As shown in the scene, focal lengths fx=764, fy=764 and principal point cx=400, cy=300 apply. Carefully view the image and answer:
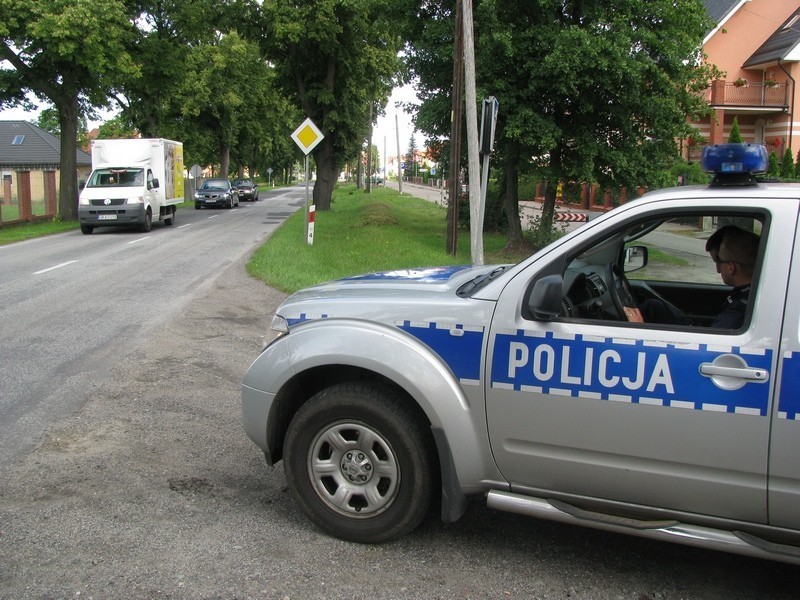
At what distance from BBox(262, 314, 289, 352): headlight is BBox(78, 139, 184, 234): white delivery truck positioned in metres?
21.2

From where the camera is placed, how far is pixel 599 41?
15.9 m

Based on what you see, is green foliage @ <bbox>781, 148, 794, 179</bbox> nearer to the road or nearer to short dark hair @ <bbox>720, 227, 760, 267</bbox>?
the road

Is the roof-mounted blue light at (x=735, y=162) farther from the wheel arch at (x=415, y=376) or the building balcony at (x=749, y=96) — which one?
the building balcony at (x=749, y=96)

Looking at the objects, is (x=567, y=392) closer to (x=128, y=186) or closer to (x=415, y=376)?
(x=415, y=376)

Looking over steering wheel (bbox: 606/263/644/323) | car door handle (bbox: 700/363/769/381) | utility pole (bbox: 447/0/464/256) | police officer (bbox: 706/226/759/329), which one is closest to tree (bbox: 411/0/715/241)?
utility pole (bbox: 447/0/464/256)

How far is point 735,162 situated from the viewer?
3.36m

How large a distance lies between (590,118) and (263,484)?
594 inches

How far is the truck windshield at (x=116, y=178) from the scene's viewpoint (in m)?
24.4

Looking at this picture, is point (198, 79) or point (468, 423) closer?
point (468, 423)

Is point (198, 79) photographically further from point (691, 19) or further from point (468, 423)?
point (468, 423)

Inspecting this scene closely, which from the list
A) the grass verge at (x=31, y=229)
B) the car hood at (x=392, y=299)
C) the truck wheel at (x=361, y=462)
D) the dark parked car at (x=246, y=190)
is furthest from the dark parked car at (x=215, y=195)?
the truck wheel at (x=361, y=462)

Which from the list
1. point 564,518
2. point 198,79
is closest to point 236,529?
point 564,518

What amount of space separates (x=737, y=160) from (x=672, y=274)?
A: 188cm

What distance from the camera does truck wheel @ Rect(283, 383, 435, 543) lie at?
377 centimetres
